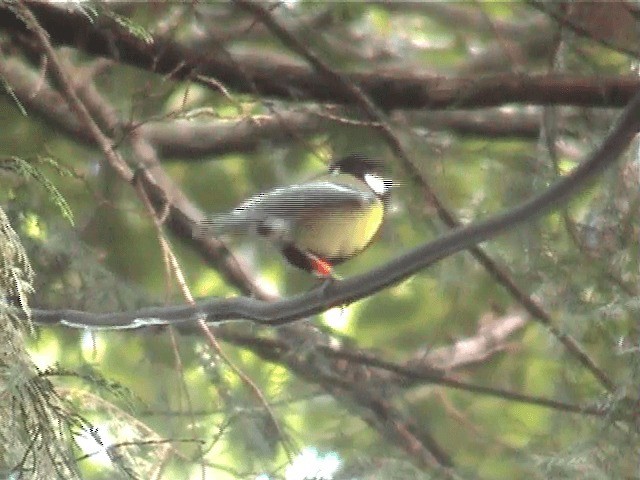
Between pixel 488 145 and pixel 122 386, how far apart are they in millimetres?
301

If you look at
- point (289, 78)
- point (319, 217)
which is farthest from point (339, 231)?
point (289, 78)

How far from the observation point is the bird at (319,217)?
60 cm

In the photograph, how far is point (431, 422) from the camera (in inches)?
27.3

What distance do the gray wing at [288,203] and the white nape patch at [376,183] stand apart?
0.6 inches

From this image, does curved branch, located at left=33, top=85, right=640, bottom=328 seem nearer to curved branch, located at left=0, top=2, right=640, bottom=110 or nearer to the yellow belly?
the yellow belly

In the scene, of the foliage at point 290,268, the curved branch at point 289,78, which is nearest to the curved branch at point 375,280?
the foliage at point 290,268

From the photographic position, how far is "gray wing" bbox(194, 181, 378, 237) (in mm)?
597

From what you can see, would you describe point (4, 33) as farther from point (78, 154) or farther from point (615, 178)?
point (615, 178)

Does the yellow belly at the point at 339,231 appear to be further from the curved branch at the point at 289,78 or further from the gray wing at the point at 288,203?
the curved branch at the point at 289,78

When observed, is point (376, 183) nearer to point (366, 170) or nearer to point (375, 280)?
point (366, 170)

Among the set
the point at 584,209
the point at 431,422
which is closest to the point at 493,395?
the point at 431,422

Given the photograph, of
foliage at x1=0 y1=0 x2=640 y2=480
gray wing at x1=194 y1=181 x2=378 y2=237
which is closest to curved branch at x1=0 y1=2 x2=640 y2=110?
foliage at x1=0 y1=0 x2=640 y2=480

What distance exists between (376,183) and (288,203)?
Result: 69 mm

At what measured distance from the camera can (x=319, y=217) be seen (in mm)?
604
